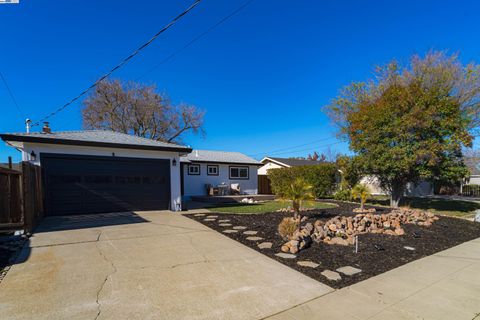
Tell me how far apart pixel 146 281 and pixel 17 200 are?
460 cm

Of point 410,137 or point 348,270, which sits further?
point 410,137

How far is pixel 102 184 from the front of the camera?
366 inches

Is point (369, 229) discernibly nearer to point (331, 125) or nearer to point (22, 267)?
point (22, 267)

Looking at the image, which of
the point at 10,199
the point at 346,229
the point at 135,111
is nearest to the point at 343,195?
the point at 346,229

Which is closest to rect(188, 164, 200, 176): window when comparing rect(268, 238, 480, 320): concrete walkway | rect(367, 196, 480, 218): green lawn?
rect(367, 196, 480, 218): green lawn

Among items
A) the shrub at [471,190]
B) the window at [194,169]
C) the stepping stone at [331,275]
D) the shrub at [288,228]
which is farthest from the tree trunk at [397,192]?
the shrub at [471,190]

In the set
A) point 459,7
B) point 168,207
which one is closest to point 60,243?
point 168,207

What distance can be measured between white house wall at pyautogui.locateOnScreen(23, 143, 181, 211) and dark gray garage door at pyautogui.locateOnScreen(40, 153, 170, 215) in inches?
6.0

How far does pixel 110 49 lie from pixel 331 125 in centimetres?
1732

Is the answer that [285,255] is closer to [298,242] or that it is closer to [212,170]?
[298,242]

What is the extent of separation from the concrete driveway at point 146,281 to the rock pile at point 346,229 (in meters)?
1.13

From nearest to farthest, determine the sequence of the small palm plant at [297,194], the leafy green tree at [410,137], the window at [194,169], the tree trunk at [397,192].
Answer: the small palm plant at [297,194]
the leafy green tree at [410,137]
the tree trunk at [397,192]
the window at [194,169]

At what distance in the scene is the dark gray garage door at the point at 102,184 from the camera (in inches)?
333

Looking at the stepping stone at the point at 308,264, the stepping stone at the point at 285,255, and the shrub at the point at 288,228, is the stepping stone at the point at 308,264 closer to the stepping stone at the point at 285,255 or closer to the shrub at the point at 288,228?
the stepping stone at the point at 285,255
